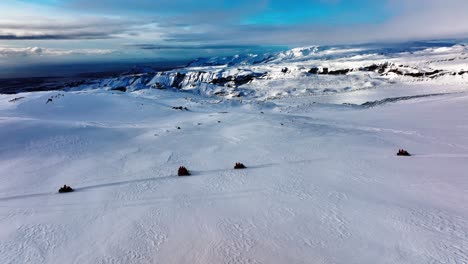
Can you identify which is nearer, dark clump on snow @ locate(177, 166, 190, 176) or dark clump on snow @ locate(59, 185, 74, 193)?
dark clump on snow @ locate(59, 185, 74, 193)

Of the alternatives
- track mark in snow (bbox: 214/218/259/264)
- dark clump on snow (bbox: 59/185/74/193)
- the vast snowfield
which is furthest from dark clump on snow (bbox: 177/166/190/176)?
track mark in snow (bbox: 214/218/259/264)

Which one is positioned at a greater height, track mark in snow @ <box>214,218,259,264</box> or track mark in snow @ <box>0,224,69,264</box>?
track mark in snow @ <box>0,224,69,264</box>

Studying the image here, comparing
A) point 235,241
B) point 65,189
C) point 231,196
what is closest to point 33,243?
point 65,189

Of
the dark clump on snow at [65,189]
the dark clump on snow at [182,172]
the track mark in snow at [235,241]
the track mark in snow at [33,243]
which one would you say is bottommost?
the dark clump on snow at [182,172]

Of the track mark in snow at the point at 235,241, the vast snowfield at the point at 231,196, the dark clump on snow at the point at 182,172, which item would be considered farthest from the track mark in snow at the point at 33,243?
the dark clump on snow at the point at 182,172

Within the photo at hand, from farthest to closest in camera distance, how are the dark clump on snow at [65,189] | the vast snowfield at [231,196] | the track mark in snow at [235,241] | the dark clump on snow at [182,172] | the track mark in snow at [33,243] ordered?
the dark clump on snow at [182,172] → the dark clump on snow at [65,189] → the vast snowfield at [231,196] → the track mark in snow at [33,243] → the track mark in snow at [235,241]

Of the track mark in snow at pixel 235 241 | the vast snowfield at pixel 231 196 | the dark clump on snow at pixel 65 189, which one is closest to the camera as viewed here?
the track mark in snow at pixel 235 241

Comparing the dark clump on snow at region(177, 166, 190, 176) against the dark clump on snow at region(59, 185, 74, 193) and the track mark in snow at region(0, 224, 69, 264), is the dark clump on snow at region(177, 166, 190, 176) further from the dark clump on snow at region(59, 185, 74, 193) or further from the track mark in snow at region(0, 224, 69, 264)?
the track mark in snow at region(0, 224, 69, 264)

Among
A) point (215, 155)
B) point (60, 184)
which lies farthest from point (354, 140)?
point (60, 184)

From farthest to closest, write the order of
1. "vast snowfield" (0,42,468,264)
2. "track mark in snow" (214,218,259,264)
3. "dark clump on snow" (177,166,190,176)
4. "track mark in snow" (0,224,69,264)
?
"dark clump on snow" (177,166,190,176) → "vast snowfield" (0,42,468,264) → "track mark in snow" (0,224,69,264) → "track mark in snow" (214,218,259,264)

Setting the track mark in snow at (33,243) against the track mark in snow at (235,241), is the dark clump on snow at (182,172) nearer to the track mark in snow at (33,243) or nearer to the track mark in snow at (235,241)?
the track mark in snow at (235,241)

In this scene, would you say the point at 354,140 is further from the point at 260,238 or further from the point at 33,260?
the point at 33,260

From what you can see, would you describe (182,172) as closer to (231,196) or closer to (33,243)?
(231,196)
